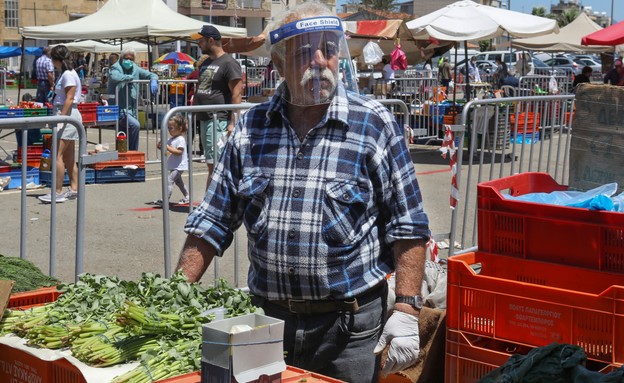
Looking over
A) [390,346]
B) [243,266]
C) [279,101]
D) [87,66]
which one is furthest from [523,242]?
[87,66]

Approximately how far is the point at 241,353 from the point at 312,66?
1.29 meters

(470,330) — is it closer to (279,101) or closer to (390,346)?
(390,346)

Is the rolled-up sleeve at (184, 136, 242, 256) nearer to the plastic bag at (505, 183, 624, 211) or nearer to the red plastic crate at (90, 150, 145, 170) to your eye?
the plastic bag at (505, 183, 624, 211)

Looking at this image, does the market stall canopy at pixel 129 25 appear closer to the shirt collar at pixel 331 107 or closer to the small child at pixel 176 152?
the small child at pixel 176 152

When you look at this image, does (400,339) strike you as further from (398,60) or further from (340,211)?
(398,60)

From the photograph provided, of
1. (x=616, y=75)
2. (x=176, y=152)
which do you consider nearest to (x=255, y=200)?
(x=176, y=152)

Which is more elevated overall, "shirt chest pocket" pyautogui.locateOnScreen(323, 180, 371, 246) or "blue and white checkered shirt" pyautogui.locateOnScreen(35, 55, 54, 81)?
"blue and white checkered shirt" pyautogui.locateOnScreen(35, 55, 54, 81)

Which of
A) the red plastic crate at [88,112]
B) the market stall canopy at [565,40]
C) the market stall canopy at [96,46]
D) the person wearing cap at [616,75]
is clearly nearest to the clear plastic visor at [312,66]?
the red plastic crate at [88,112]

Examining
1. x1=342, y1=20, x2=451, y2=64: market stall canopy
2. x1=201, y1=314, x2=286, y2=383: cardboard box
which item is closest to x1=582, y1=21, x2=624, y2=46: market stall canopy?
x1=342, y1=20, x2=451, y2=64: market stall canopy

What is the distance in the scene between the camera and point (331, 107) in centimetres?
339

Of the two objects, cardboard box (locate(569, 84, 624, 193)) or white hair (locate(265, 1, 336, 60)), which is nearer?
white hair (locate(265, 1, 336, 60))

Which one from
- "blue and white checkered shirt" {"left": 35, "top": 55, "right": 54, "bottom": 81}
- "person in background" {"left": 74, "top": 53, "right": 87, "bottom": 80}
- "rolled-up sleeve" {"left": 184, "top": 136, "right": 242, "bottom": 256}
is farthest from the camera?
"person in background" {"left": 74, "top": 53, "right": 87, "bottom": 80}

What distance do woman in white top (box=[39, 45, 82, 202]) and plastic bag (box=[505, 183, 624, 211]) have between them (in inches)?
275

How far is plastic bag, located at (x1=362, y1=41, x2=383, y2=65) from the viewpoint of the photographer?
21531 mm
